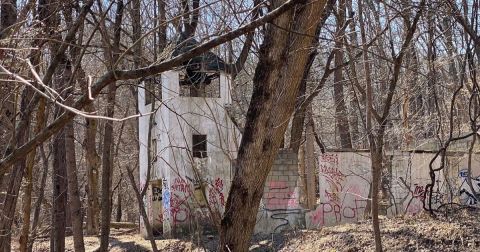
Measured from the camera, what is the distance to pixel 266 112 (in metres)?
4.93

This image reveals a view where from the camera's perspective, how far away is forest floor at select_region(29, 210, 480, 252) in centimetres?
995

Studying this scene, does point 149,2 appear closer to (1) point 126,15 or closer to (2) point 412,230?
(1) point 126,15

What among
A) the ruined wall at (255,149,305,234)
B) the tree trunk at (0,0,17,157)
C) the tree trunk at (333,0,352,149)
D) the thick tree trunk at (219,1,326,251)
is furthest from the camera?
the ruined wall at (255,149,305,234)

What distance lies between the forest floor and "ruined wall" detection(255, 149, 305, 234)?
3.94 feet

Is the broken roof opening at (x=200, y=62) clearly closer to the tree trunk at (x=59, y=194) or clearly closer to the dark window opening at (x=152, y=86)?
the dark window opening at (x=152, y=86)

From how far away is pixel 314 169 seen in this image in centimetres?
1709

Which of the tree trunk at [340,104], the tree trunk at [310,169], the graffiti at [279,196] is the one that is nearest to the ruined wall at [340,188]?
the tree trunk at [310,169]

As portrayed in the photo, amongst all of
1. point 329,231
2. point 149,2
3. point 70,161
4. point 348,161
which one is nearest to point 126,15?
point 149,2

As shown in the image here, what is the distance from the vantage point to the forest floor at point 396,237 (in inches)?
392

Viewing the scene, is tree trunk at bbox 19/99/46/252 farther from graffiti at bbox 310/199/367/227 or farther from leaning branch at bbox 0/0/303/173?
graffiti at bbox 310/199/367/227

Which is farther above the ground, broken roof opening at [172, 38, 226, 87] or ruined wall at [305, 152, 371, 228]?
broken roof opening at [172, 38, 226, 87]

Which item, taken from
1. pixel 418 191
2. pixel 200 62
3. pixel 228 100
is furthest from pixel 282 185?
pixel 200 62

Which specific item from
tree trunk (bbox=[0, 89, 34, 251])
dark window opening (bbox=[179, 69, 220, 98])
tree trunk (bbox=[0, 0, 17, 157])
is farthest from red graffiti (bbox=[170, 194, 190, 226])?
tree trunk (bbox=[0, 89, 34, 251])

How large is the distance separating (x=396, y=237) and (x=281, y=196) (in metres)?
5.17
